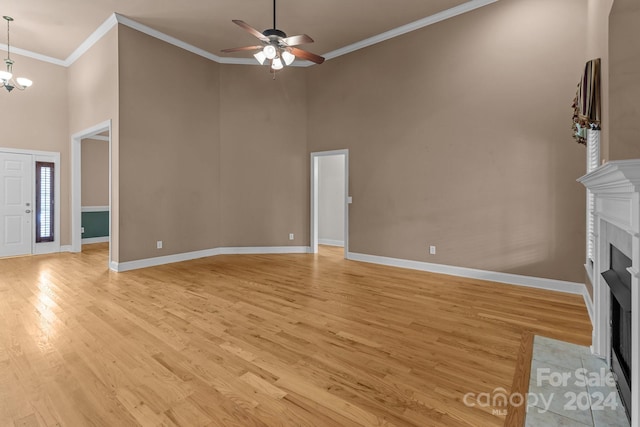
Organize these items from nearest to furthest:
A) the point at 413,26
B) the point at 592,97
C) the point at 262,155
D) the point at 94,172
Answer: the point at 592,97 < the point at 413,26 < the point at 262,155 < the point at 94,172

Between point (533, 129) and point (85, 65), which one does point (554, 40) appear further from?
point (85, 65)

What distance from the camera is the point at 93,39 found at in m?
5.57

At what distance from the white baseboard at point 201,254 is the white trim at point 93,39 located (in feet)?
12.8

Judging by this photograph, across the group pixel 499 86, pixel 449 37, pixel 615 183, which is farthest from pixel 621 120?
pixel 449 37

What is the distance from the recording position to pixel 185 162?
5.88m

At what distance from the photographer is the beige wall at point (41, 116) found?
239 inches

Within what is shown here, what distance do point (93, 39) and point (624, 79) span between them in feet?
24.3

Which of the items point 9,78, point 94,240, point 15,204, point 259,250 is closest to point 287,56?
point 259,250

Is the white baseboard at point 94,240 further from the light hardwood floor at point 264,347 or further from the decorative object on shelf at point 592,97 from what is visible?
the decorative object on shelf at point 592,97

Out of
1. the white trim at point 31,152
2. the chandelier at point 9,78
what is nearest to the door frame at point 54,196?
the white trim at point 31,152

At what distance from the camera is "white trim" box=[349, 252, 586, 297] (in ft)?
12.8

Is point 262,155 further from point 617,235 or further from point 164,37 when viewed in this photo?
point 617,235

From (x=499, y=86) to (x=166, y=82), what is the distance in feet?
17.9

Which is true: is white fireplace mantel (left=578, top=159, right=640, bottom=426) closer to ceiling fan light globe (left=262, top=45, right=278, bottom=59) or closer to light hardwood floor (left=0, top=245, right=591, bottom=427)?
light hardwood floor (left=0, top=245, right=591, bottom=427)
